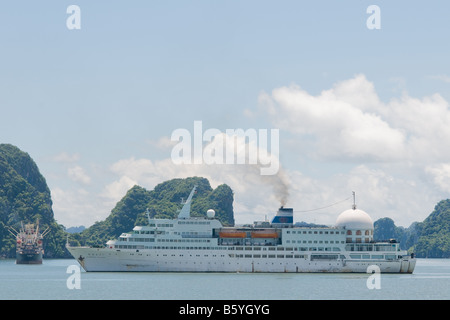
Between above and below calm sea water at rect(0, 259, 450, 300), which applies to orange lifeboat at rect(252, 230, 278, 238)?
above

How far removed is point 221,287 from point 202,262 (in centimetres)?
2014

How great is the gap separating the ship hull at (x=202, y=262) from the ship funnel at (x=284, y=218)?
14.3 feet

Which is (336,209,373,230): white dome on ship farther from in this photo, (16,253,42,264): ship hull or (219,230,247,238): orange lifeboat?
(16,253,42,264): ship hull

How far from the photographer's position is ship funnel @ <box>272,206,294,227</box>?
Answer: 92.7 metres

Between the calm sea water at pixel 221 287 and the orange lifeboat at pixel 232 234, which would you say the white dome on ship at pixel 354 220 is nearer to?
the calm sea water at pixel 221 287

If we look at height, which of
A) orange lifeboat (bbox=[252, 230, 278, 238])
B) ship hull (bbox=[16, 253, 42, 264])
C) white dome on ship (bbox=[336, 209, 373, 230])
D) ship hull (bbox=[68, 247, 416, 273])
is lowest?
ship hull (bbox=[16, 253, 42, 264])

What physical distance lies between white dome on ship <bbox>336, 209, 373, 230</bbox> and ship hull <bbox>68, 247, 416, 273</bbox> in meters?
4.65

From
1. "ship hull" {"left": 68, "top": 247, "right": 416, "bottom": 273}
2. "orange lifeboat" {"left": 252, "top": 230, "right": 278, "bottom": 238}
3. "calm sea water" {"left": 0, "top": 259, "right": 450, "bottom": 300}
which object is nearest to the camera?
"calm sea water" {"left": 0, "top": 259, "right": 450, "bottom": 300}

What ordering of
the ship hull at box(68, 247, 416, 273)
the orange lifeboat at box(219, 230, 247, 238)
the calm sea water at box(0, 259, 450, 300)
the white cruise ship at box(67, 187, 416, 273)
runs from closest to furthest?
1. the calm sea water at box(0, 259, 450, 300)
2. the ship hull at box(68, 247, 416, 273)
3. the white cruise ship at box(67, 187, 416, 273)
4. the orange lifeboat at box(219, 230, 247, 238)

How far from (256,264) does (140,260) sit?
13991mm

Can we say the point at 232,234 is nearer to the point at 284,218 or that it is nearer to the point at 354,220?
the point at 284,218

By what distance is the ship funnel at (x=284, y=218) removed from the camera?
9269 centimetres

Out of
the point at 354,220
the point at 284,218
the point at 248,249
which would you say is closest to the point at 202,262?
the point at 248,249

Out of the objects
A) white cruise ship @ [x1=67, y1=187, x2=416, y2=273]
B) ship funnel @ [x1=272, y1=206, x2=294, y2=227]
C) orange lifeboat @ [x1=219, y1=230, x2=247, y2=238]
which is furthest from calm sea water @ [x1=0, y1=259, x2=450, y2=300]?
ship funnel @ [x1=272, y1=206, x2=294, y2=227]
